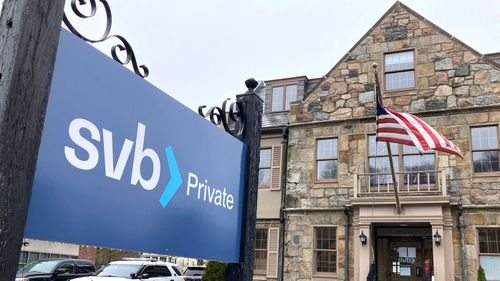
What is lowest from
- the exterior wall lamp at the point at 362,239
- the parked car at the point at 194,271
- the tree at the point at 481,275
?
the parked car at the point at 194,271

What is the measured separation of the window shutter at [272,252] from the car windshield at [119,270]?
16.7 feet

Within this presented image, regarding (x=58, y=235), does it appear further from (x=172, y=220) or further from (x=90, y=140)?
(x=172, y=220)

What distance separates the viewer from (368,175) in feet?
47.3

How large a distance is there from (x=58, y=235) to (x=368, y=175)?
541 inches

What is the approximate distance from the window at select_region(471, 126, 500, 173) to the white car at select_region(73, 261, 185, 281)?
9501 mm

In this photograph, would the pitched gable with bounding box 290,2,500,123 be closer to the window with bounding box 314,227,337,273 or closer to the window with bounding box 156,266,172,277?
the window with bounding box 314,227,337,273

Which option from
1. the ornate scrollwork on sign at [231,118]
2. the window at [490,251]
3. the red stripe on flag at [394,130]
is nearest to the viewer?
the ornate scrollwork on sign at [231,118]

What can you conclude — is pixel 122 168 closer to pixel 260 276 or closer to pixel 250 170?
pixel 250 170

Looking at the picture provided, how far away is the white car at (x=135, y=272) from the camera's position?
11703 mm

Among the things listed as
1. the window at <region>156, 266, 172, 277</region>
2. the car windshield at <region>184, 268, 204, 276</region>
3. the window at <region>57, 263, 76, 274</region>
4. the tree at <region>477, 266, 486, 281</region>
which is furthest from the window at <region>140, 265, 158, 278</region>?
the tree at <region>477, 266, 486, 281</region>

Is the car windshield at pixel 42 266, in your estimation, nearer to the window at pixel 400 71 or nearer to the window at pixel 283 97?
the window at pixel 283 97

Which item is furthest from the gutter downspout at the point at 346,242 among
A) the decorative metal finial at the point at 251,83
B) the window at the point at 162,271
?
the decorative metal finial at the point at 251,83

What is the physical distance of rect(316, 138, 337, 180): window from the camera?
15.4 meters

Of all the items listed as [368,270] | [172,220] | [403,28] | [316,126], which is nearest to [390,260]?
[368,270]
